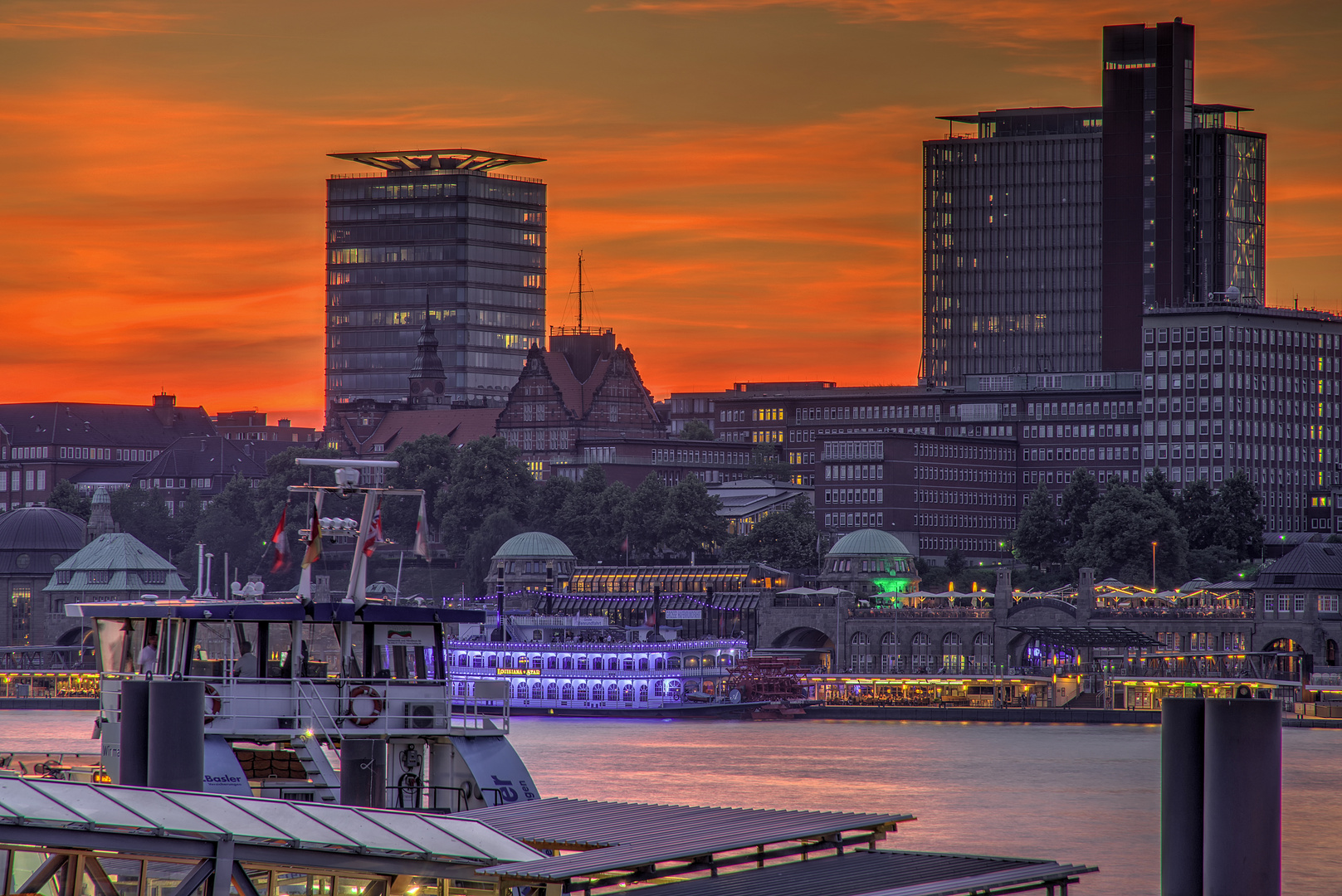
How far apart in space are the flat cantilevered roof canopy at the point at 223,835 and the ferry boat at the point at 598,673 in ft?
412

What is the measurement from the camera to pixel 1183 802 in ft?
83.4

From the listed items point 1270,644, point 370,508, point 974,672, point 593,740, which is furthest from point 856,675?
point 370,508

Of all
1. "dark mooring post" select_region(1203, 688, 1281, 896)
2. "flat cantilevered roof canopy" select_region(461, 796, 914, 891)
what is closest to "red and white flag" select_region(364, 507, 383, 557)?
"flat cantilevered roof canopy" select_region(461, 796, 914, 891)

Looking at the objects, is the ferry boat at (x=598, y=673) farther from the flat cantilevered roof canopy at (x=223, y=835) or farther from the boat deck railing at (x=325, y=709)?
the flat cantilevered roof canopy at (x=223, y=835)

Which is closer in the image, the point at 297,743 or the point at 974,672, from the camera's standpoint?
the point at 297,743

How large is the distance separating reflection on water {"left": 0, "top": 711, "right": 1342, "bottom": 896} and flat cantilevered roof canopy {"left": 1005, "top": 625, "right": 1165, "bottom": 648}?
19.8 m

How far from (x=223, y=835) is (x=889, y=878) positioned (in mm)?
7647

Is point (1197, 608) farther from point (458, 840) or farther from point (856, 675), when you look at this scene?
point (458, 840)

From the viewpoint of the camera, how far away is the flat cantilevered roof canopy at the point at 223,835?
2128cm

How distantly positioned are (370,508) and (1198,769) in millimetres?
17743

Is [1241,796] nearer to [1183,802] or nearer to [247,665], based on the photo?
[1183,802]

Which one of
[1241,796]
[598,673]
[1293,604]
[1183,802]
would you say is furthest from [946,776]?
[1241,796]

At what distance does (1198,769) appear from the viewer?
83.4 ft

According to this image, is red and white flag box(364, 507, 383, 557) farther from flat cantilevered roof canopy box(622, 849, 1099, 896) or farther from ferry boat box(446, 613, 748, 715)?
ferry boat box(446, 613, 748, 715)
